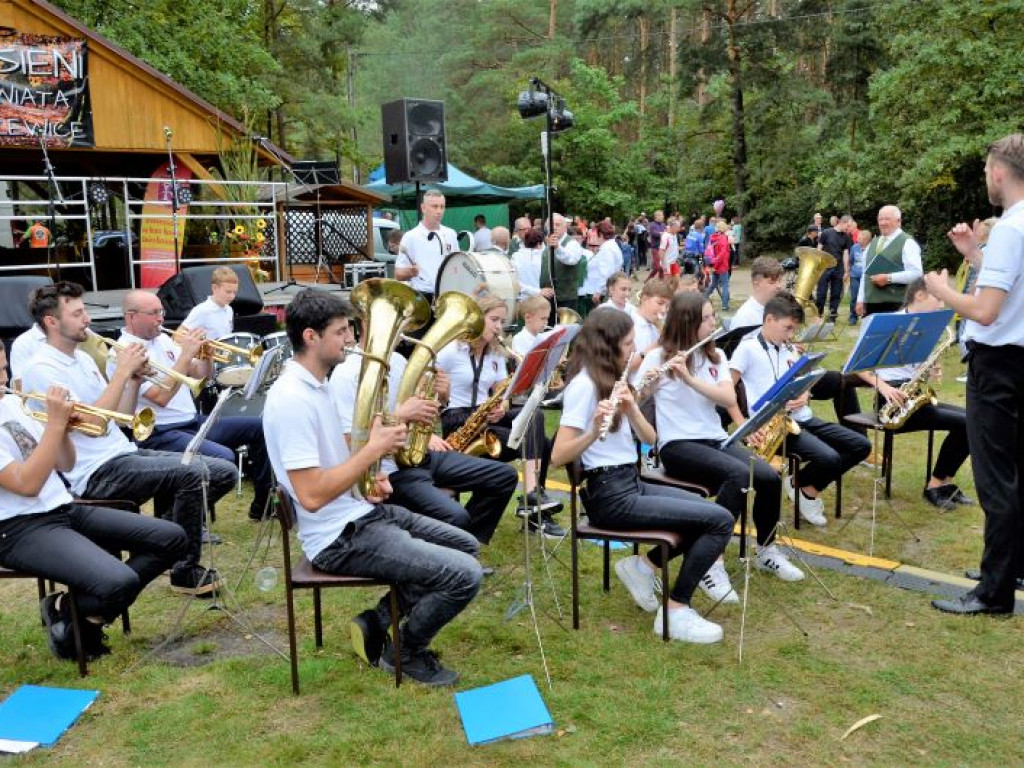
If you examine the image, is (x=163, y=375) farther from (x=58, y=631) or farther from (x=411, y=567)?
(x=411, y=567)

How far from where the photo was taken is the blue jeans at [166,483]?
484cm

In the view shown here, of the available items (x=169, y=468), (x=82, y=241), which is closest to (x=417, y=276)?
(x=169, y=468)

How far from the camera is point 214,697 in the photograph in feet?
13.2

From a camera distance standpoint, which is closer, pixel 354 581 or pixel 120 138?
pixel 354 581

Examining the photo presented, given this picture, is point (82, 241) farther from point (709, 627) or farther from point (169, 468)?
point (709, 627)

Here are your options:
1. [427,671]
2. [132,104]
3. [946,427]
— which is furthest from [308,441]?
[132,104]

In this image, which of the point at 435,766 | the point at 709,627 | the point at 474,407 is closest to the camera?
the point at 435,766

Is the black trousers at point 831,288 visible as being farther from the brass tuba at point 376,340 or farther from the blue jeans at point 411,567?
the blue jeans at point 411,567

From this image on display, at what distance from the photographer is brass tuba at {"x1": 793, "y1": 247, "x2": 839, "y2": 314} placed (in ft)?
28.2

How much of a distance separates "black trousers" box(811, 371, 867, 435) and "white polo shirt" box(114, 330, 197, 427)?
4.66 meters

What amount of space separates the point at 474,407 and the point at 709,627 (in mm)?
2307

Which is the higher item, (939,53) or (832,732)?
(939,53)

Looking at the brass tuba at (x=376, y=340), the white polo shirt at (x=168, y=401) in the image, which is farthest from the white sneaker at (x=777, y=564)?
the white polo shirt at (x=168, y=401)

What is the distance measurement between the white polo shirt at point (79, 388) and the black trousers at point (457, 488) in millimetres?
1601
